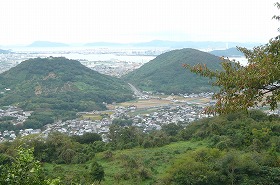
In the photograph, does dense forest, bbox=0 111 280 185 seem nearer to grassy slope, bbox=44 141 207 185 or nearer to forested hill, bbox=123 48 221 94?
grassy slope, bbox=44 141 207 185

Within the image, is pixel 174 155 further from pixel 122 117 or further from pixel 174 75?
pixel 174 75

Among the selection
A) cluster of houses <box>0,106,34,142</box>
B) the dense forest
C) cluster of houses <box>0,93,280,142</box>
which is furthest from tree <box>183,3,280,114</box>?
cluster of houses <box>0,106,34,142</box>

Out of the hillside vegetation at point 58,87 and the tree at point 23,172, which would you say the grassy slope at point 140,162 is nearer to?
the tree at point 23,172

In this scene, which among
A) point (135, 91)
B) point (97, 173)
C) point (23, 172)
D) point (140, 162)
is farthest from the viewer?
point (135, 91)

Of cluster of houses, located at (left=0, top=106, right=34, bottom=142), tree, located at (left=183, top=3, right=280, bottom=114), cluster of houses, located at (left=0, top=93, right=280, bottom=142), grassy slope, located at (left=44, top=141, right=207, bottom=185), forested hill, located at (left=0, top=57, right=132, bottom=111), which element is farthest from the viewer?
forested hill, located at (left=0, top=57, right=132, bottom=111)

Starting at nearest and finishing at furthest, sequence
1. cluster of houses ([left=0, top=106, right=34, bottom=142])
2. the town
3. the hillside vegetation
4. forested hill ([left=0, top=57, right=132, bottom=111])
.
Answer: cluster of houses ([left=0, top=106, right=34, bottom=142])
the town
the hillside vegetation
forested hill ([left=0, top=57, right=132, bottom=111])

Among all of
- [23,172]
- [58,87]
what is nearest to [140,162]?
[23,172]
